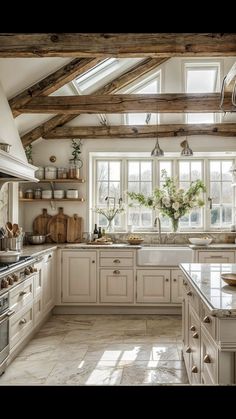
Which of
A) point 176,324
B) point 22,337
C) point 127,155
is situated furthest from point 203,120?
point 22,337

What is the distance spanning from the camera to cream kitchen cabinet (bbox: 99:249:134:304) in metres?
4.87

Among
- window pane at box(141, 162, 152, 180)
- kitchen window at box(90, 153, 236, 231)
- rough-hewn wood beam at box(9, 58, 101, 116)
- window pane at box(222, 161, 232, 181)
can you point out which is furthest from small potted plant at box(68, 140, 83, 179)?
window pane at box(222, 161, 232, 181)

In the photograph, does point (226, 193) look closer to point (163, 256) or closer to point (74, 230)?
point (163, 256)

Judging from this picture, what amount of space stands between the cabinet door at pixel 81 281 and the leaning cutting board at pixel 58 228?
0.72m

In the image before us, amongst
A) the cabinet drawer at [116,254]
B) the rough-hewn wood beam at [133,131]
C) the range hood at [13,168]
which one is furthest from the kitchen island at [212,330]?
the rough-hewn wood beam at [133,131]

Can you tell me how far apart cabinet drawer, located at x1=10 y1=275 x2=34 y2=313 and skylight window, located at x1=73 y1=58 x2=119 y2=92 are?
2.65 metres

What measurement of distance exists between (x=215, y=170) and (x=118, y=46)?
A: 10.5 feet

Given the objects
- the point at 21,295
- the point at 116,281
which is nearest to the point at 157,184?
the point at 116,281

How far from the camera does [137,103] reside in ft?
14.1

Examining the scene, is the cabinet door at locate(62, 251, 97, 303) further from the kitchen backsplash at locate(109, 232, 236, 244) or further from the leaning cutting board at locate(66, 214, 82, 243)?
the kitchen backsplash at locate(109, 232, 236, 244)
